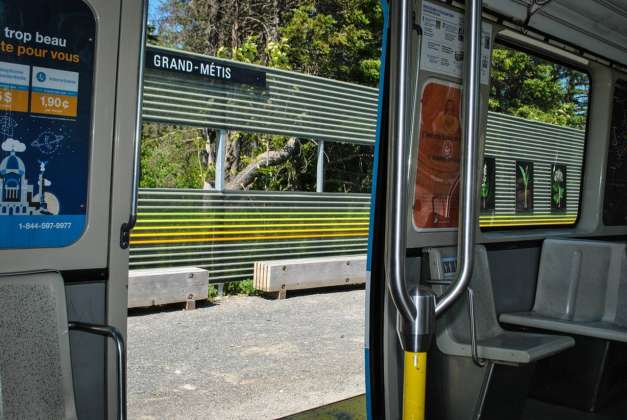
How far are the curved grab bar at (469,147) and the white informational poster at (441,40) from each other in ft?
4.68

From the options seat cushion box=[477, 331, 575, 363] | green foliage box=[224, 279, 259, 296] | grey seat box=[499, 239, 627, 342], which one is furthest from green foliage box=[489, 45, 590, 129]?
green foliage box=[224, 279, 259, 296]

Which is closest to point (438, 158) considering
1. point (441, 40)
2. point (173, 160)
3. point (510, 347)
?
point (441, 40)

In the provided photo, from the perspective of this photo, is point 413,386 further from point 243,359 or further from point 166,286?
point 166,286

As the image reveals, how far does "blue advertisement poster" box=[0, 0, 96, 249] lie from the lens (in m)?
1.93

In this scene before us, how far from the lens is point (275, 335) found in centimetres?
660

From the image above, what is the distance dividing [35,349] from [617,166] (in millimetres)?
4086

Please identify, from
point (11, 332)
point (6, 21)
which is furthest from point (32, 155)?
point (11, 332)

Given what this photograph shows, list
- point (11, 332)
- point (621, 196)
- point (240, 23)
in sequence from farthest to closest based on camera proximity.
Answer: point (240, 23) → point (621, 196) → point (11, 332)

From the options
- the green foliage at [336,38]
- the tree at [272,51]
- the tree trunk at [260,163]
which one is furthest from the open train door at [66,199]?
the green foliage at [336,38]

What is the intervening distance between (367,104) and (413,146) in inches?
272

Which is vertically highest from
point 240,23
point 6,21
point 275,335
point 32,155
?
point 240,23

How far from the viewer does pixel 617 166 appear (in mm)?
4742

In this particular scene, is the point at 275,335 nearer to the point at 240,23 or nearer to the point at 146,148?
the point at 146,148

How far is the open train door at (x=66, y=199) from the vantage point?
192 centimetres
